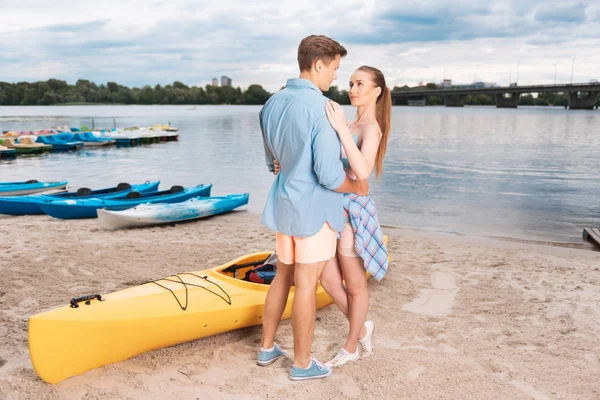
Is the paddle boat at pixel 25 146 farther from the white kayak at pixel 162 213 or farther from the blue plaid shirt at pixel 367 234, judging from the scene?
the blue plaid shirt at pixel 367 234

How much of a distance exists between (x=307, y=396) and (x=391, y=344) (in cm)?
104

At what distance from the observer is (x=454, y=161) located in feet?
73.0

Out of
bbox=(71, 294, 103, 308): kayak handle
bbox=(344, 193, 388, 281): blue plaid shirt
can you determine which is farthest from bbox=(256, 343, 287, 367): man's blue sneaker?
bbox=(71, 294, 103, 308): kayak handle

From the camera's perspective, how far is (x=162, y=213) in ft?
26.9

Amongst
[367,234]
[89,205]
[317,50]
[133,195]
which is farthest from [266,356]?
[133,195]

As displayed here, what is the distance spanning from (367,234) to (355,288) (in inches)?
14.2

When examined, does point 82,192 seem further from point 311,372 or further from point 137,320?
point 311,372

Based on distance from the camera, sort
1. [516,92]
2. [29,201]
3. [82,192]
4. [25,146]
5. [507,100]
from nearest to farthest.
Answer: [29,201] → [82,192] → [25,146] → [516,92] → [507,100]

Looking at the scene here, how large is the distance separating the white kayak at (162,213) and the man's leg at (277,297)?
5.11 m

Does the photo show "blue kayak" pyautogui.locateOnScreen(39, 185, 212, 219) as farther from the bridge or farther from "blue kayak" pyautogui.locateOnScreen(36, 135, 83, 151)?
the bridge

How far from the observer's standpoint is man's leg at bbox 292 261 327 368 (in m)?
2.88

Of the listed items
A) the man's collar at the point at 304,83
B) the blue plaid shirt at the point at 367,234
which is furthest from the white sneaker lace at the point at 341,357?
the man's collar at the point at 304,83

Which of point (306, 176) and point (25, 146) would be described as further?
A: point (25, 146)

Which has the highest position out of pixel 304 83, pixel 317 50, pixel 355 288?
pixel 317 50
